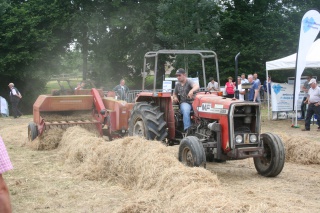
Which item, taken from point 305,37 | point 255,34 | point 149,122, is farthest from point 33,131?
point 255,34

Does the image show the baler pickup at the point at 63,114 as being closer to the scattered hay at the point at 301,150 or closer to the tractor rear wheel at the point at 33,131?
the tractor rear wheel at the point at 33,131

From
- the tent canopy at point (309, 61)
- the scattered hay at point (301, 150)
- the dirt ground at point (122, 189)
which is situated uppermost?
the tent canopy at point (309, 61)

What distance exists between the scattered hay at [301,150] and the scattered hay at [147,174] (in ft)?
10.6

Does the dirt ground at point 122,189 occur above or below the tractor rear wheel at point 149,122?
below

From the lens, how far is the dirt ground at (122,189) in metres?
4.90

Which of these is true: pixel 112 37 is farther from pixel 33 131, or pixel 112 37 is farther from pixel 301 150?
pixel 301 150

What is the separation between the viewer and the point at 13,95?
1959cm

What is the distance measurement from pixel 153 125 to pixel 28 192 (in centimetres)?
252

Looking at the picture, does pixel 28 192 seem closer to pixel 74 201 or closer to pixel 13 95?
pixel 74 201

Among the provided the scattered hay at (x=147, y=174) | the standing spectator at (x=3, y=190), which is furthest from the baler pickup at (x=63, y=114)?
the standing spectator at (x=3, y=190)

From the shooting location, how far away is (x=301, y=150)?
26.9ft

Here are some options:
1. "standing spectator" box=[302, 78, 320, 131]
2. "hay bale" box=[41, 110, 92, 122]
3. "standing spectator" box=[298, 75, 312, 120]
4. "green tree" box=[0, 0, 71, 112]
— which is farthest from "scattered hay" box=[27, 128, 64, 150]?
"green tree" box=[0, 0, 71, 112]

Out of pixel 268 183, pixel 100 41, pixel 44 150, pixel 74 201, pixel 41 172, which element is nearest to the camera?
pixel 74 201

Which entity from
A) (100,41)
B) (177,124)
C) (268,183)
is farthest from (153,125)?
(100,41)
